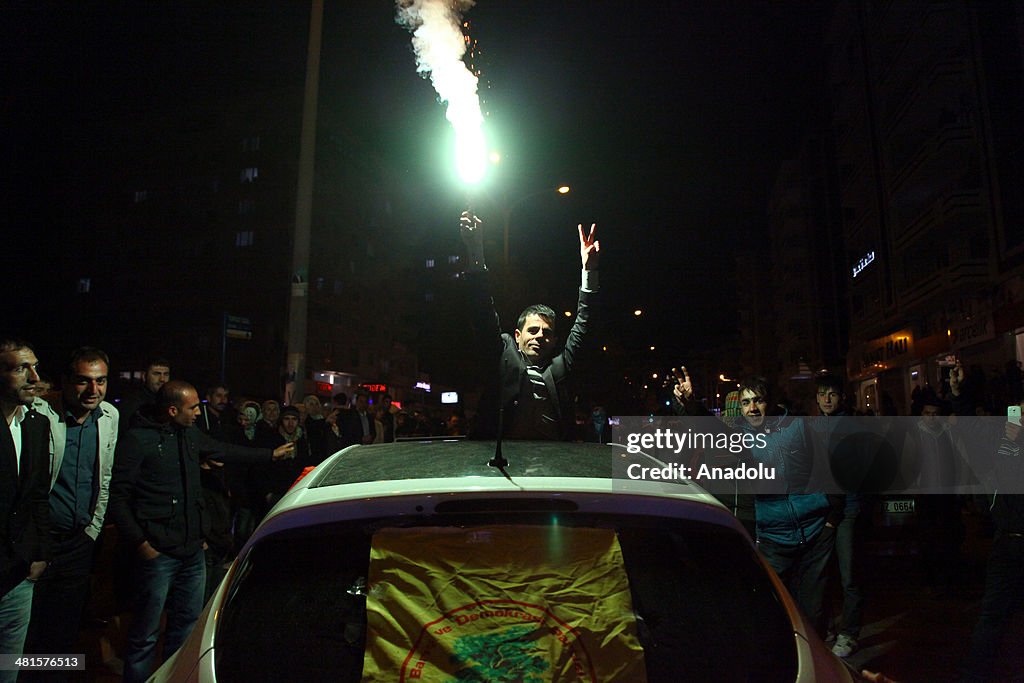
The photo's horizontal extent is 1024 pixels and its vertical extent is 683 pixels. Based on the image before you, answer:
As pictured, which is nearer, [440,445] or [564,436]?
[440,445]

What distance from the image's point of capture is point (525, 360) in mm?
4836

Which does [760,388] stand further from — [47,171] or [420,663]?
[47,171]

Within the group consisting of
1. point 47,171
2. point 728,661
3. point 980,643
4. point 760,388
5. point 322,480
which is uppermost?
point 47,171

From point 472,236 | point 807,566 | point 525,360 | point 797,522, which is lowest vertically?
point 807,566

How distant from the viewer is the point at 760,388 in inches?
212

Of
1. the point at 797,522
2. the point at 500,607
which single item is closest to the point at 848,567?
the point at 797,522

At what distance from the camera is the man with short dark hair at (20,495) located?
11.8 ft

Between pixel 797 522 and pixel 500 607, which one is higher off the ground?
pixel 500 607

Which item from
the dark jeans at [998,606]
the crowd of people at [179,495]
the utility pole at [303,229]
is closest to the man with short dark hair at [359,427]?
the utility pole at [303,229]

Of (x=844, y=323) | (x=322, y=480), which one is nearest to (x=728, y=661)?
(x=322, y=480)

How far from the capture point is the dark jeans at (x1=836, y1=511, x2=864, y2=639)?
207 inches

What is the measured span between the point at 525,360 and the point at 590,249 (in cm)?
101

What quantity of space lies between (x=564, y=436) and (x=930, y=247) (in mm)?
28344

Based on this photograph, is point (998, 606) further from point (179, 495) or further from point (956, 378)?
point (179, 495)
